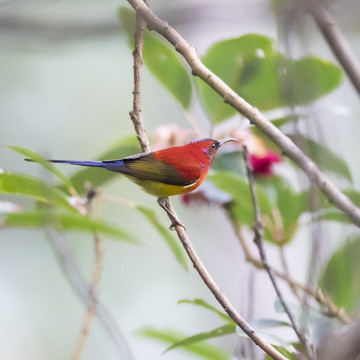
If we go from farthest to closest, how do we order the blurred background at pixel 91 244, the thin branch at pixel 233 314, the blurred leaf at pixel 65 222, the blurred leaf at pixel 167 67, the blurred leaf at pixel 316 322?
the blurred background at pixel 91 244 < the blurred leaf at pixel 167 67 < the blurred leaf at pixel 65 222 < the blurred leaf at pixel 316 322 < the thin branch at pixel 233 314

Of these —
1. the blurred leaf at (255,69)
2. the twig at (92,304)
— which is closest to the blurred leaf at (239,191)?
the blurred leaf at (255,69)

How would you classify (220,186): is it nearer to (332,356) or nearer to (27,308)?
(332,356)

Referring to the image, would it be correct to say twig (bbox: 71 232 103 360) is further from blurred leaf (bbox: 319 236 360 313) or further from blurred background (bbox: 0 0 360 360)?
blurred background (bbox: 0 0 360 360)

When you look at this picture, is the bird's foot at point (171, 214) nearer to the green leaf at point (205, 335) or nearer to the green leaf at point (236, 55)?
the green leaf at point (205, 335)

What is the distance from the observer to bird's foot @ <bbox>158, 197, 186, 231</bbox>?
1.37m

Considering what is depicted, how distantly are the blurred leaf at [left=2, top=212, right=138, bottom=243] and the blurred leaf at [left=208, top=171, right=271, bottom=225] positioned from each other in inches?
12.0

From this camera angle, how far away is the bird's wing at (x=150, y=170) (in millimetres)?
1600

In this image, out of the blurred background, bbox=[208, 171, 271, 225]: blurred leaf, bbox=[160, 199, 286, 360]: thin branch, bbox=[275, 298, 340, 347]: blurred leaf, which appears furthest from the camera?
the blurred background

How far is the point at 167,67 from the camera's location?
5.39 ft

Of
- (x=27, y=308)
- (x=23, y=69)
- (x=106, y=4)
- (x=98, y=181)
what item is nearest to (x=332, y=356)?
(x=98, y=181)

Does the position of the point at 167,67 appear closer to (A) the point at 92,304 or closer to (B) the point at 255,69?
(B) the point at 255,69

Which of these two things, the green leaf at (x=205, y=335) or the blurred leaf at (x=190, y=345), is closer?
the green leaf at (x=205, y=335)

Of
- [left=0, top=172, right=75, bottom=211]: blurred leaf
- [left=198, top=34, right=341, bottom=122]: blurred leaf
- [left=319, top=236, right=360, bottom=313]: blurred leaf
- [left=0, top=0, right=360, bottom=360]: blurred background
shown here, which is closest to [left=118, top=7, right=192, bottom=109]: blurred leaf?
[left=198, top=34, right=341, bottom=122]: blurred leaf

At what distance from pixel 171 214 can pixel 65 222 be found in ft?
0.86
